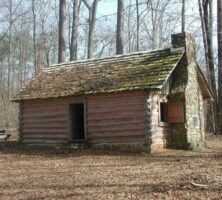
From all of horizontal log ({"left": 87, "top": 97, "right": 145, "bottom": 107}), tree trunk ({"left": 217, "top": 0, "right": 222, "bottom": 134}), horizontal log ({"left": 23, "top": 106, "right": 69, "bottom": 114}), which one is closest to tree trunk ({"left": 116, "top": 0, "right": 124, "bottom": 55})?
tree trunk ({"left": 217, "top": 0, "right": 222, "bottom": 134})

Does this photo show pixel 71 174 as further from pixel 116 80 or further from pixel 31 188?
pixel 116 80

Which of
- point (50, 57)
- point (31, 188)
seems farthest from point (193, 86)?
point (50, 57)

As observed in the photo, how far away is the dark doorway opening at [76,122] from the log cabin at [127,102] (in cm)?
5

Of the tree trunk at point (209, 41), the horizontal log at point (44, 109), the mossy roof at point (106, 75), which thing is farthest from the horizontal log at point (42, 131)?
the tree trunk at point (209, 41)

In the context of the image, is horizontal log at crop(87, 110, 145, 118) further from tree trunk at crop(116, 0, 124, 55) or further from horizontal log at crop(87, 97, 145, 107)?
tree trunk at crop(116, 0, 124, 55)

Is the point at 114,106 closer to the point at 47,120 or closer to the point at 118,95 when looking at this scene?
the point at 118,95

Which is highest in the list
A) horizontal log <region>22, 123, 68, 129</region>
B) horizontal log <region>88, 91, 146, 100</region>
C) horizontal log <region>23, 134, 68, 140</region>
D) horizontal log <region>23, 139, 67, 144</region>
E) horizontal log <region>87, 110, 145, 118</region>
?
horizontal log <region>88, 91, 146, 100</region>

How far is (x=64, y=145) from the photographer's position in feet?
63.3

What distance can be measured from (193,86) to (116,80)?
3437 millimetres

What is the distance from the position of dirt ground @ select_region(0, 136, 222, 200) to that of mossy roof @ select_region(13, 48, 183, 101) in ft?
8.87

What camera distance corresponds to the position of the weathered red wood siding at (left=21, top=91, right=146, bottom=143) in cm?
1752

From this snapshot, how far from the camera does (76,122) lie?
21438 millimetres

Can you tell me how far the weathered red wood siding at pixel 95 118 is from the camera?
57.5ft

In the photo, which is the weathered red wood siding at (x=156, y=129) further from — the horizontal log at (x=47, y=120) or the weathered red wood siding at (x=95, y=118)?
the horizontal log at (x=47, y=120)
